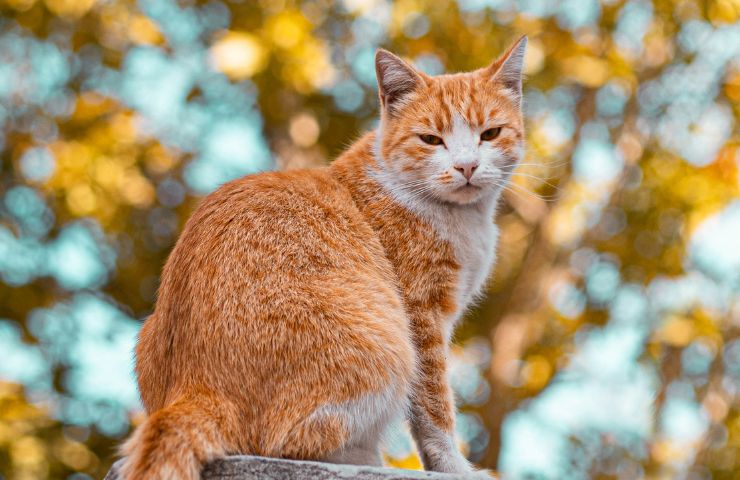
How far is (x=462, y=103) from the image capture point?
4.02 meters

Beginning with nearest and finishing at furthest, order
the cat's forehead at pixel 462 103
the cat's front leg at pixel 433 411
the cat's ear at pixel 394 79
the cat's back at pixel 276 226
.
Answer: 1. the cat's back at pixel 276 226
2. the cat's front leg at pixel 433 411
3. the cat's forehead at pixel 462 103
4. the cat's ear at pixel 394 79

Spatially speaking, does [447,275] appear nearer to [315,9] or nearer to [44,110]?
[315,9]

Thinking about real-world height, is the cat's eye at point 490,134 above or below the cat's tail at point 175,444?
above

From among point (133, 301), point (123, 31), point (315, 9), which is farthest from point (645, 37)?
point (133, 301)

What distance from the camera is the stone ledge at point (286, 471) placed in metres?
2.84

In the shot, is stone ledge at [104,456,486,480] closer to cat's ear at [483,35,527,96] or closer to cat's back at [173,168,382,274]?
cat's back at [173,168,382,274]

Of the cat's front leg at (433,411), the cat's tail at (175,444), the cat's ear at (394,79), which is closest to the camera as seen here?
the cat's tail at (175,444)

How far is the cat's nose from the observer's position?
380 cm

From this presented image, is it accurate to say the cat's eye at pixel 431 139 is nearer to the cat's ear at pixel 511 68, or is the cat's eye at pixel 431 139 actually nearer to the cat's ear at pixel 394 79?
the cat's ear at pixel 394 79

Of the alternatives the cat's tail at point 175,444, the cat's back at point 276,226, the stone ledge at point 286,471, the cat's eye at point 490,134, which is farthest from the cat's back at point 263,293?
the cat's eye at point 490,134

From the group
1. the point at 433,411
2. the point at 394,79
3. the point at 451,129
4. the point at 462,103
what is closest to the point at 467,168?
the point at 451,129

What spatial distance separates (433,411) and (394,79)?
1549mm

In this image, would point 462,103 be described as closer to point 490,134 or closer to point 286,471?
point 490,134

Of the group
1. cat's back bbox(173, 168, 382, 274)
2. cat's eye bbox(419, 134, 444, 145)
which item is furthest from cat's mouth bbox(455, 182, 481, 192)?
cat's back bbox(173, 168, 382, 274)
